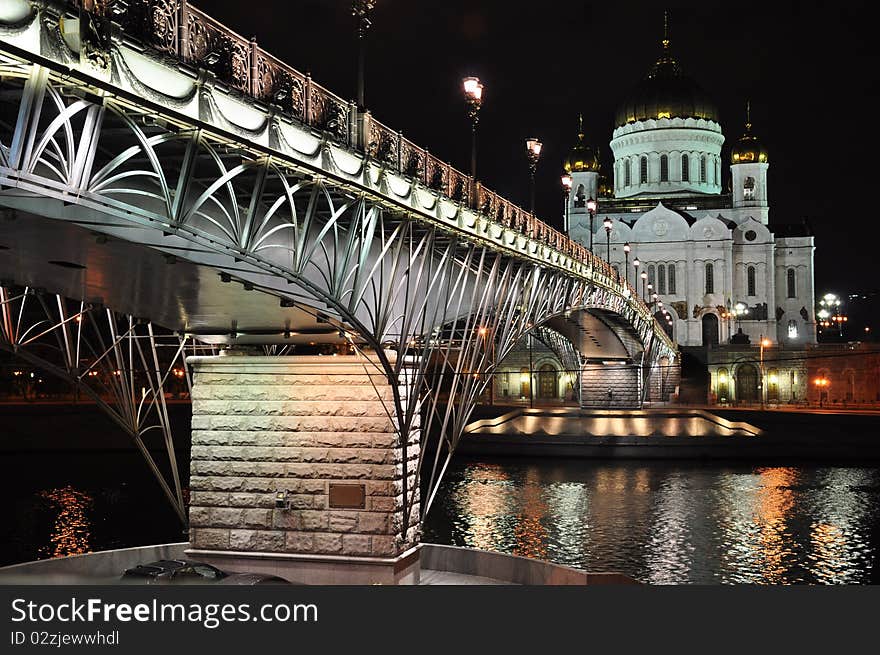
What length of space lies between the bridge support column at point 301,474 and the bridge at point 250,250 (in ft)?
0.11

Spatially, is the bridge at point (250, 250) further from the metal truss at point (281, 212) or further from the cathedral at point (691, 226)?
the cathedral at point (691, 226)

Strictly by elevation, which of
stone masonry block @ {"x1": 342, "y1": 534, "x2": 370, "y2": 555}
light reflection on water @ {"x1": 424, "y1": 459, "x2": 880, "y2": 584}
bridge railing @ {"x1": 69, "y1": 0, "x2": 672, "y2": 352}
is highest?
bridge railing @ {"x1": 69, "y1": 0, "x2": 672, "y2": 352}

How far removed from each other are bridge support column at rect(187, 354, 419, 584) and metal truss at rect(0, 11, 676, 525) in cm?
56

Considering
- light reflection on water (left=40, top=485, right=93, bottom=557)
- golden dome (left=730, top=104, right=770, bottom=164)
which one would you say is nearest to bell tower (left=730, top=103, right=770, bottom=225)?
golden dome (left=730, top=104, right=770, bottom=164)

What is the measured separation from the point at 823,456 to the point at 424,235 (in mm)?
34996

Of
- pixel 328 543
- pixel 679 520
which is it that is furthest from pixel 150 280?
pixel 679 520

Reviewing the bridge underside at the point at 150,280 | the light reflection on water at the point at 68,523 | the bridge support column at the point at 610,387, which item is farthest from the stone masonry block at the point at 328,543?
the bridge support column at the point at 610,387

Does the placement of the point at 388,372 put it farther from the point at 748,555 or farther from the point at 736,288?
the point at 736,288

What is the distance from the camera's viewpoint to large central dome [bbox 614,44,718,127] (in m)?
111

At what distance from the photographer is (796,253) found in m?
113

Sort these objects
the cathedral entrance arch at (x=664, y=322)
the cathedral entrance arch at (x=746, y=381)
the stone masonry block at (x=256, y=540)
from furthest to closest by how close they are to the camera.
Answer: the cathedral entrance arch at (x=664, y=322), the cathedral entrance arch at (x=746, y=381), the stone masonry block at (x=256, y=540)

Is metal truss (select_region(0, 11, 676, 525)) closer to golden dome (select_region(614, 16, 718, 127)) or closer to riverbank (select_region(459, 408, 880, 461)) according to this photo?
riverbank (select_region(459, 408, 880, 461))

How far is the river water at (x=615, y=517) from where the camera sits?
1077 inches

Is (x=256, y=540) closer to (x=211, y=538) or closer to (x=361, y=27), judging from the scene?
(x=211, y=538)
